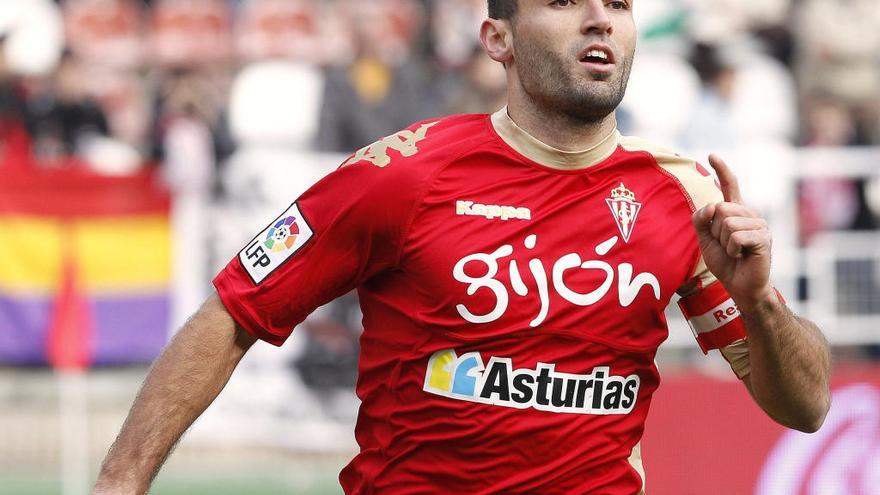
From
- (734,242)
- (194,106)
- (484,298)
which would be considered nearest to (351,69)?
(194,106)

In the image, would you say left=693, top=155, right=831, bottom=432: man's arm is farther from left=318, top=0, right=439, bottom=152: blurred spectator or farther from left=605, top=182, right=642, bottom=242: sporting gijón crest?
left=318, top=0, right=439, bottom=152: blurred spectator

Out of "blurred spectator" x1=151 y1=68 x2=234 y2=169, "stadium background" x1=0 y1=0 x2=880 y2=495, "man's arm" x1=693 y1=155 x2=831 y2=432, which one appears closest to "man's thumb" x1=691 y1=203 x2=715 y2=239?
"man's arm" x1=693 y1=155 x2=831 y2=432

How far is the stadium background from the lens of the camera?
1123 cm

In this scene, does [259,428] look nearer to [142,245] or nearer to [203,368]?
[142,245]

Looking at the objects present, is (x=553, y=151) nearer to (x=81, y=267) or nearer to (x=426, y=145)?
(x=426, y=145)

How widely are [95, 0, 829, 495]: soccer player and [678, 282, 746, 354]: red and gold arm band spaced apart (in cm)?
12

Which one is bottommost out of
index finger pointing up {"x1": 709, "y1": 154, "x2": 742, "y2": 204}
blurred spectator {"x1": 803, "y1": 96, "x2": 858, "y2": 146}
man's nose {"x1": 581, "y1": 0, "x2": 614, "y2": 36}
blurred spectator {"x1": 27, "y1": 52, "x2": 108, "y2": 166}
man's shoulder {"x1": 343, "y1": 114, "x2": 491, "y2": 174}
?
blurred spectator {"x1": 803, "y1": 96, "x2": 858, "y2": 146}

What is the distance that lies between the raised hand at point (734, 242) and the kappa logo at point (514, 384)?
0.44 meters

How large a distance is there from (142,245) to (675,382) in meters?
4.20

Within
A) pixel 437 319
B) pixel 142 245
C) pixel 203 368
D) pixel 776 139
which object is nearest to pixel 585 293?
pixel 437 319

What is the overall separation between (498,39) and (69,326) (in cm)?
722

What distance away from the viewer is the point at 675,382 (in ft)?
30.4

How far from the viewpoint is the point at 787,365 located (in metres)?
4.29

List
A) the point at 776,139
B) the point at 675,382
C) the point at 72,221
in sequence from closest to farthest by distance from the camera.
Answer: the point at 675,382, the point at 72,221, the point at 776,139
